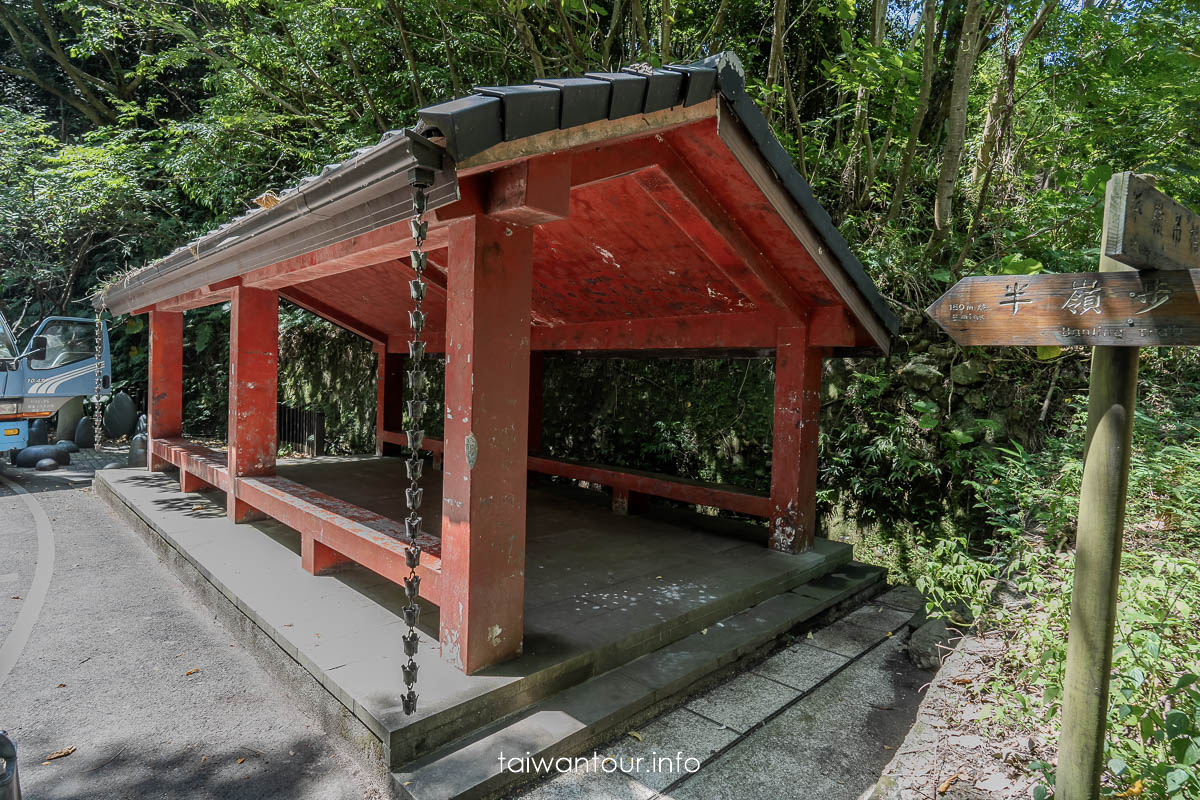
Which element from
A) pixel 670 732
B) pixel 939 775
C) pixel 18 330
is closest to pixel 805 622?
pixel 670 732

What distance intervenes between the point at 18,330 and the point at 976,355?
17.3m

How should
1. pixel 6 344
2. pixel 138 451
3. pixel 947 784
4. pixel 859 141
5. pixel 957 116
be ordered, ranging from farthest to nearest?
pixel 6 344 → pixel 138 451 → pixel 859 141 → pixel 957 116 → pixel 947 784

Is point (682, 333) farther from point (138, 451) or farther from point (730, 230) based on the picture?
point (138, 451)

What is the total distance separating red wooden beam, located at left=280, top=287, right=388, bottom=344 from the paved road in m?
3.43

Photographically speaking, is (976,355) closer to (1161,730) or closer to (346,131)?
A: (1161,730)

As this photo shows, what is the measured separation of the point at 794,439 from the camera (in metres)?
4.73

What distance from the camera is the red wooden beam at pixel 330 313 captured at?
24.1 ft

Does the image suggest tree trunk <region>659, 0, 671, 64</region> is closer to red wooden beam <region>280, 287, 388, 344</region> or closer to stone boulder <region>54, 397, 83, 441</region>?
red wooden beam <region>280, 287, 388, 344</region>

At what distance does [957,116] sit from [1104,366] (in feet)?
14.5

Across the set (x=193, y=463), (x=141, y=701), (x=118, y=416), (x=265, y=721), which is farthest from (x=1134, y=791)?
(x=118, y=416)

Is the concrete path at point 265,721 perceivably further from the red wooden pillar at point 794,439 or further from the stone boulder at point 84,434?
the stone boulder at point 84,434

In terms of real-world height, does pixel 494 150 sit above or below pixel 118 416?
above

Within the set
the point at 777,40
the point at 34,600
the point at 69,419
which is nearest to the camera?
the point at 34,600

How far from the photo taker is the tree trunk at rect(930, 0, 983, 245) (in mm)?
5062
